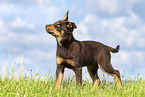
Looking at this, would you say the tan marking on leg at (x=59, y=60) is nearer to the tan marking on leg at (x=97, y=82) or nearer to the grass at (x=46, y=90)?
the grass at (x=46, y=90)

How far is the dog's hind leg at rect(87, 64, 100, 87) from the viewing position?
279 inches

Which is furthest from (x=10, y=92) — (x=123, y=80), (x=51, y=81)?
(x=123, y=80)

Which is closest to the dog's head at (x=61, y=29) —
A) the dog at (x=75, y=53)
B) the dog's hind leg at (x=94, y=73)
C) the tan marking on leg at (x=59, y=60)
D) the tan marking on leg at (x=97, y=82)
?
the dog at (x=75, y=53)

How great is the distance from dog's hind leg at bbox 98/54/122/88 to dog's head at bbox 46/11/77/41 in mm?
1469

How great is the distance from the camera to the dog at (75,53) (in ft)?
19.1

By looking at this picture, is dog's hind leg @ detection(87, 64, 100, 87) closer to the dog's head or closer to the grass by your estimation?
the grass

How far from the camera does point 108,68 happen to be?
6.80 meters

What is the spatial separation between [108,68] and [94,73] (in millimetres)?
575

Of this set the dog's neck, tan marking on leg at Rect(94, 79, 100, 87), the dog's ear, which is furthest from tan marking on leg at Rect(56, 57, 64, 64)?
tan marking on leg at Rect(94, 79, 100, 87)

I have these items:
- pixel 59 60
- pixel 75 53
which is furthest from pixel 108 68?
pixel 59 60

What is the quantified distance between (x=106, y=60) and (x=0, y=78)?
3.21 meters

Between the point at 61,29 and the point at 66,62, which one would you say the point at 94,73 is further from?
the point at 61,29

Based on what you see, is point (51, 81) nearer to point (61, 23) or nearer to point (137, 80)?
point (61, 23)

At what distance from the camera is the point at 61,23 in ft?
19.2
